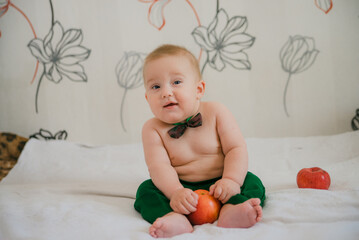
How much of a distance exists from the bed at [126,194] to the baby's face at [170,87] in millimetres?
316

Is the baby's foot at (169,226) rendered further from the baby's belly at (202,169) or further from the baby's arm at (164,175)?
the baby's belly at (202,169)

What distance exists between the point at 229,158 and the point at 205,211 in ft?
0.69

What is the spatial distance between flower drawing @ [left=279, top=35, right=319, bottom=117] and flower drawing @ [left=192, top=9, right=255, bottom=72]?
0.68 feet

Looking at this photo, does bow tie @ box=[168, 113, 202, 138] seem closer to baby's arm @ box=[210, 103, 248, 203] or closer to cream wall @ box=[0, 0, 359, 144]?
baby's arm @ box=[210, 103, 248, 203]

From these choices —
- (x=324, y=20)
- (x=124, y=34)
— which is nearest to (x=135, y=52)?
(x=124, y=34)

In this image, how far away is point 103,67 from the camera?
Result: 179 cm

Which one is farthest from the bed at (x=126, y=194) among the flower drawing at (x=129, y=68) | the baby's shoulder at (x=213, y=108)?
the flower drawing at (x=129, y=68)

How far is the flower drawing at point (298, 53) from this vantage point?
5.70 ft

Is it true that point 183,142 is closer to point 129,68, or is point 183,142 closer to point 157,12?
point 129,68

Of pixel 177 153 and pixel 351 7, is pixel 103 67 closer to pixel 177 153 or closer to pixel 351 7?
pixel 177 153

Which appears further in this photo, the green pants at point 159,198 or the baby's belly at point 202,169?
the baby's belly at point 202,169

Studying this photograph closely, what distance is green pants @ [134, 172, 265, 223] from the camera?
0.77 meters

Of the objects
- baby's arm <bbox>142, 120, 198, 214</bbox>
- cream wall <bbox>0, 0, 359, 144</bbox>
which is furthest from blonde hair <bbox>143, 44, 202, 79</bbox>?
cream wall <bbox>0, 0, 359, 144</bbox>

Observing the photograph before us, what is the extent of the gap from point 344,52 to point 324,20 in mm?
219
